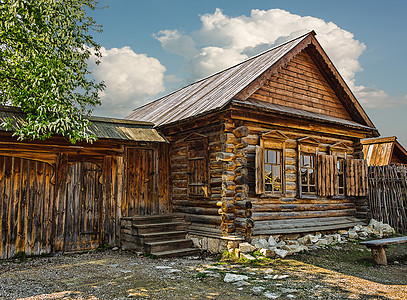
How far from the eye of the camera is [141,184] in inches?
454

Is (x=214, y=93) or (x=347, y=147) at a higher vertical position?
(x=214, y=93)

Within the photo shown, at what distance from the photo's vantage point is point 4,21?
28.9 ft

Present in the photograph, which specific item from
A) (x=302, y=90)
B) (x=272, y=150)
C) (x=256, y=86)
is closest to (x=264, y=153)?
(x=272, y=150)

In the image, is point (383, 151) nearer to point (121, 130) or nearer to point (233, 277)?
point (121, 130)

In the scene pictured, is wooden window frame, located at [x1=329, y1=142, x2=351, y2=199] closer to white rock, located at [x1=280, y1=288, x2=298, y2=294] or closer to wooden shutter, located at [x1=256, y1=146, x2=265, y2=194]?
wooden shutter, located at [x1=256, y1=146, x2=265, y2=194]

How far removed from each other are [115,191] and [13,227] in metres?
2.93

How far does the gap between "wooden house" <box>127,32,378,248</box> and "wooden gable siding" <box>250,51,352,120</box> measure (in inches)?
1.5

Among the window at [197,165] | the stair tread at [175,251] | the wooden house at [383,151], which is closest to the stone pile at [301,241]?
the stair tread at [175,251]

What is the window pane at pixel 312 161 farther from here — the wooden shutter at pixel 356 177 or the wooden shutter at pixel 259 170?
the wooden shutter at pixel 259 170

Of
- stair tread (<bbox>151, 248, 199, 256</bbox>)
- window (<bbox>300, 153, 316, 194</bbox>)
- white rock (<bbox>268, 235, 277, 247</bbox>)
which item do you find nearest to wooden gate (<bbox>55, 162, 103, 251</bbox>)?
stair tread (<bbox>151, 248, 199, 256</bbox>)

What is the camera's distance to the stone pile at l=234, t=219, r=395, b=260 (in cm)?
915

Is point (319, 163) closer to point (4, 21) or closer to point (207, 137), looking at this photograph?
point (207, 137)

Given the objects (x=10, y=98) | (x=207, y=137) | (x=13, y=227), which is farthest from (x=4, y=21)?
(x=207, y=137)

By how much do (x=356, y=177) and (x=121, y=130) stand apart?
29.0ft
